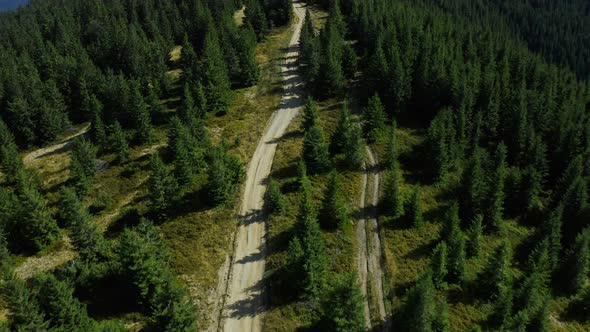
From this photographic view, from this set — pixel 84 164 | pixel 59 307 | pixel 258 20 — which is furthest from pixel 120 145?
pixel 258 20

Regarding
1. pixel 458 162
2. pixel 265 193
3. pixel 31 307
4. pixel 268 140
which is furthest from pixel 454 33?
pixel 31 307

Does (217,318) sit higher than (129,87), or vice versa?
(129,87)

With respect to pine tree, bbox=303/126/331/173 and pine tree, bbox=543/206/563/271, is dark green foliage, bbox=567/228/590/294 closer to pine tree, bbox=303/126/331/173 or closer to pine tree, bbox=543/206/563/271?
pine tree, bbox=543/206/563/271

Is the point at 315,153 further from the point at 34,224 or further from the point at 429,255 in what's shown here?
the point at 34,224

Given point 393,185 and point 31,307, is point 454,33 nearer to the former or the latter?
point 393,185

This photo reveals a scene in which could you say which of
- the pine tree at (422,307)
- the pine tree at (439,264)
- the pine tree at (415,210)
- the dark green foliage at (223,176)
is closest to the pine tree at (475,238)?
the pine tree at (415,210)

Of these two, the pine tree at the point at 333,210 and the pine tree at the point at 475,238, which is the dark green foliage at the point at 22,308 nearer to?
the pine tree at the point at 333,210

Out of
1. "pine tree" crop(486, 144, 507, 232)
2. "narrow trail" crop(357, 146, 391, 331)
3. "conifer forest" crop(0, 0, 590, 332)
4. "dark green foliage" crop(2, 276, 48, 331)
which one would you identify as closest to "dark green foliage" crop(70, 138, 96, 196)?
"conifer forest" crop(0, 0, 590, 332)
